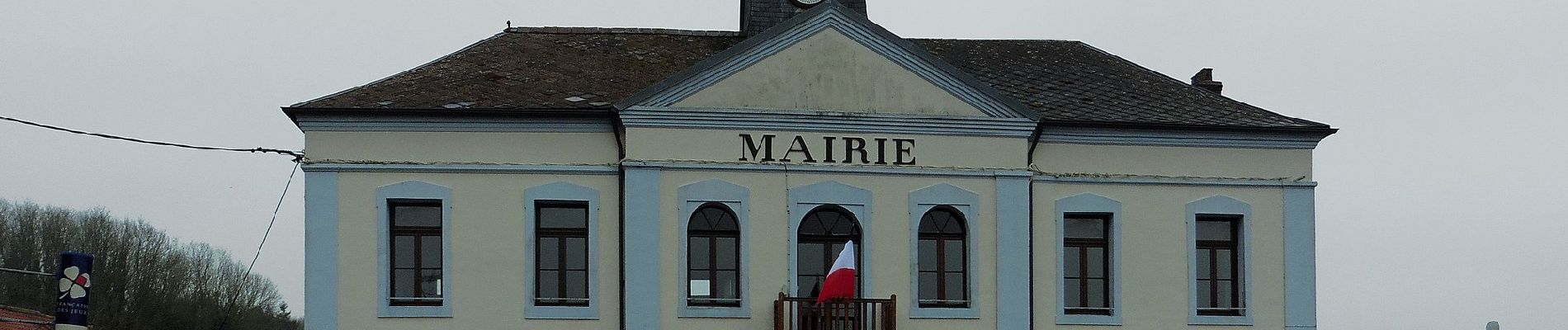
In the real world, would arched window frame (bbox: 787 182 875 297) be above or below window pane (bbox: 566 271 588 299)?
above

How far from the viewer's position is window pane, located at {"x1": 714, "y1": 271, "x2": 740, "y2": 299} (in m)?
24.1

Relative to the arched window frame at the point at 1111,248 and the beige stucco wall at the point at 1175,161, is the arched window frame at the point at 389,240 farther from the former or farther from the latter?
the arched window frame at the point at 1111,248

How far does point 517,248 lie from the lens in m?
23.9

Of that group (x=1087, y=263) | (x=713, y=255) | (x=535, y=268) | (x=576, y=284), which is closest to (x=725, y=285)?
(x=713, y=255)

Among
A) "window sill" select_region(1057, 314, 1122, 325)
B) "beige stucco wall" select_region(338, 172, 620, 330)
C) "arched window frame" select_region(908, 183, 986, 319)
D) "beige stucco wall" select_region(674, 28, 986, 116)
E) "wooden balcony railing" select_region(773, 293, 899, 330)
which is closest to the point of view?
"wooden balcony railing" select_region(773, 293, 899, 330)

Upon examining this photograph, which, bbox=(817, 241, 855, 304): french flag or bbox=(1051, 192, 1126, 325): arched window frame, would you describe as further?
bbox=(1051, 192, 1126, 325): arched window frame

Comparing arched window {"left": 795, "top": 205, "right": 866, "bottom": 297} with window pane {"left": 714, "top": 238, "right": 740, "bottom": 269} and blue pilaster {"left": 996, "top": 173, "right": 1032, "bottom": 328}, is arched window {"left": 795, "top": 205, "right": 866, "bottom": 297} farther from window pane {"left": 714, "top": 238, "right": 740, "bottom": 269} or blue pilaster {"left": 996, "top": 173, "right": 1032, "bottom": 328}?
blue pilaster {"left": 996, "top": 173, "right": 1032, "bottom": 328}

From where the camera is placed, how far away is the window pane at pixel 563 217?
79.5 feet

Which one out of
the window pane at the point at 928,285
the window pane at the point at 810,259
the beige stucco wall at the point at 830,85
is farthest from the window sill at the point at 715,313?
the beige stucco wall at the point at 830,85

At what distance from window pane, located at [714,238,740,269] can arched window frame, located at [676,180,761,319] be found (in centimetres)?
32

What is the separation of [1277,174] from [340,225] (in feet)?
46.1

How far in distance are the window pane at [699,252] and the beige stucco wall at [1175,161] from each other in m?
5.22

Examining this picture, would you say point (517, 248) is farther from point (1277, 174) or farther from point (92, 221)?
point (92, 221)

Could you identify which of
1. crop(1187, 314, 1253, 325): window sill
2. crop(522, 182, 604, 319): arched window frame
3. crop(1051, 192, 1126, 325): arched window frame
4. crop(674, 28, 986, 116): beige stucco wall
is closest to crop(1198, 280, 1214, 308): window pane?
crop(1187, 314, 1253, 325): window sill
